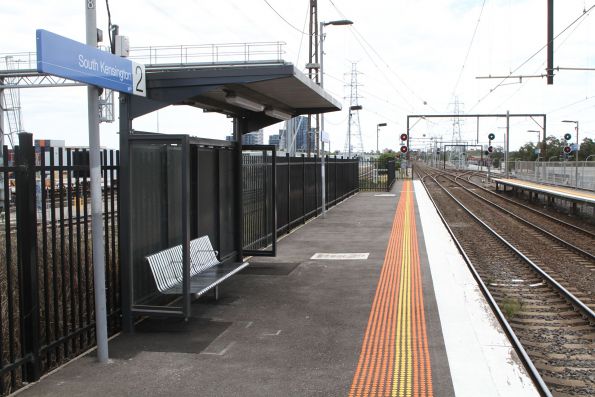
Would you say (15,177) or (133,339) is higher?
(15,177)

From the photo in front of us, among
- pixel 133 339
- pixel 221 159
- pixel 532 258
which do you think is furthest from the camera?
pixel 532 258

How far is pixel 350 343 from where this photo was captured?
248 inches

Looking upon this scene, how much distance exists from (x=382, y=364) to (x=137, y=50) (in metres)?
8.94

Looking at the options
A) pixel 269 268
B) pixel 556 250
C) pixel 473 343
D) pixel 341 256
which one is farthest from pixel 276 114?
pixel 556 250

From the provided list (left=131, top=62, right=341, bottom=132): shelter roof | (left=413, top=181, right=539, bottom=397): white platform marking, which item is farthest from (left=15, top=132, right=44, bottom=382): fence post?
(left=413, top=181, right=539, bottom=397): white platform marking

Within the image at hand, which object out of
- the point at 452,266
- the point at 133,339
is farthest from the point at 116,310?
the point at 452,266

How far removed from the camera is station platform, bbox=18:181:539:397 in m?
5.09

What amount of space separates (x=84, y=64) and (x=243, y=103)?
423 centimetres

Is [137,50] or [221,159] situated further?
[137,50]

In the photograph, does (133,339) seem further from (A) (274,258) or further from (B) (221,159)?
(A) (274,258)

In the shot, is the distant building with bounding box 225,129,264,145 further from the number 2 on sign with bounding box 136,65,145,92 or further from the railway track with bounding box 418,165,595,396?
the railway track with bounding box 418,165,595,396

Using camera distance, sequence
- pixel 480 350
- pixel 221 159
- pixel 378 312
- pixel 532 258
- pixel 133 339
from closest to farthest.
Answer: pixel 480 350 < pixel 133 339 < pixel 378 312 < pixel 221 159 < pixel 532 258

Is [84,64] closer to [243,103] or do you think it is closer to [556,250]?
[243,103]

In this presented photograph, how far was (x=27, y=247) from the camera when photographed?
4988mm
